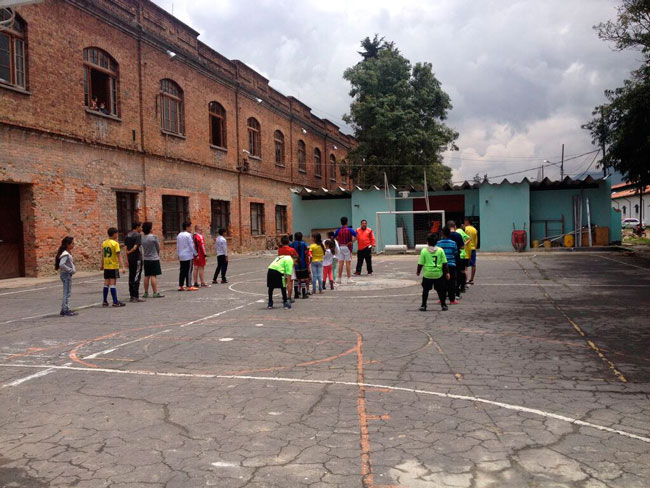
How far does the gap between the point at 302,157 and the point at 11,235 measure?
2611 cm

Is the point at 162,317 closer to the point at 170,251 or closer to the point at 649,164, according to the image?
the point at 170,251

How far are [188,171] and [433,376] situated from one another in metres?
22.1

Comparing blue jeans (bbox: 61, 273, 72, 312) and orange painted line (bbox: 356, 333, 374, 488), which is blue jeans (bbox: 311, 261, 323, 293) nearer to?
blue jeans (bbox: 61, 273, 72, 312)

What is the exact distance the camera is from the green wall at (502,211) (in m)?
28.0

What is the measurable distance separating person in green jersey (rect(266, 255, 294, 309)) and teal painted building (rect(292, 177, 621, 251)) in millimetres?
18102

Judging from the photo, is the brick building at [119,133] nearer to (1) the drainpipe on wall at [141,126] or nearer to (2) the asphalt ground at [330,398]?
(1) the drainpipe on wall at [141,126]

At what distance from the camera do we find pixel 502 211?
28297 millimetres

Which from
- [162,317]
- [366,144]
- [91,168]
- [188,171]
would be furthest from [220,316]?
[366,144]

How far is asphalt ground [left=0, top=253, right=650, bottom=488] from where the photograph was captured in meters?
3.66

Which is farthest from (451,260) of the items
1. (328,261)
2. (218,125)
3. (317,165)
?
(317,165)

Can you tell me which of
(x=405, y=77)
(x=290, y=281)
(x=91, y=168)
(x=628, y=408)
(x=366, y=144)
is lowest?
(x=628, y=408)

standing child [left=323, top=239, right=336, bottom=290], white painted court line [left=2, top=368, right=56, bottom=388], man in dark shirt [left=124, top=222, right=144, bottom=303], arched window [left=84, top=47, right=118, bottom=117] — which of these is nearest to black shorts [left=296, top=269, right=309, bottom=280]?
standing child [left=323, top=239, right=336, bottom=290]

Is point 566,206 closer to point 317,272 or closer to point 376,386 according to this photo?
point 317,272

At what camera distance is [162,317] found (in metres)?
9.93
